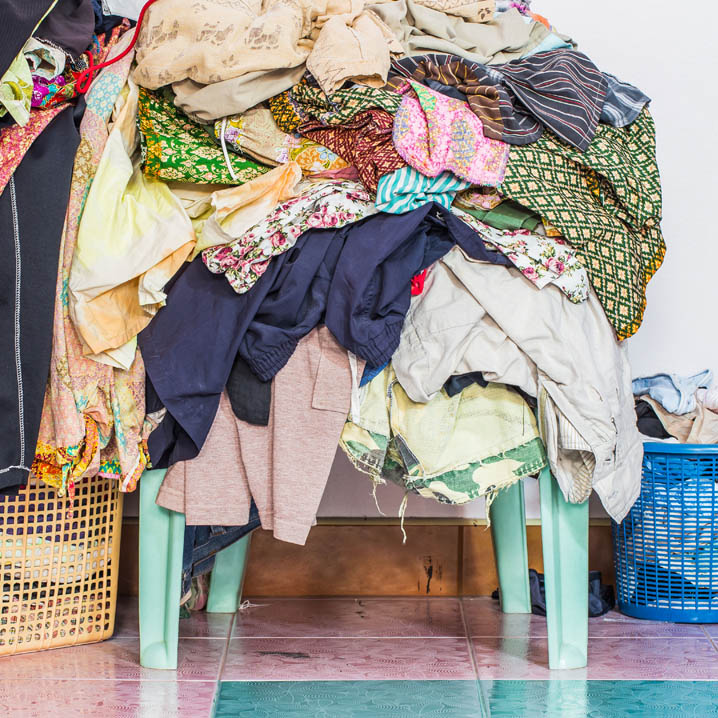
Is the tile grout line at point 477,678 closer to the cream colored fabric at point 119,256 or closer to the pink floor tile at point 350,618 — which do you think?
the pink floor tile at point 350,618

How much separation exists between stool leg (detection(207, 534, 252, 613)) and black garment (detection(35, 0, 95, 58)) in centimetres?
104

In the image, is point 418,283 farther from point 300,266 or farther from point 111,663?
point 111,663

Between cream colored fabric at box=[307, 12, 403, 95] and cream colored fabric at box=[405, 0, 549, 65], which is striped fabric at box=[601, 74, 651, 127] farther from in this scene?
cream colored fabric at box=[307, 12, 403, 95]

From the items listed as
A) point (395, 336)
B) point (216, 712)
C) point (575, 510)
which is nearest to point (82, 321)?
point (395, 336)

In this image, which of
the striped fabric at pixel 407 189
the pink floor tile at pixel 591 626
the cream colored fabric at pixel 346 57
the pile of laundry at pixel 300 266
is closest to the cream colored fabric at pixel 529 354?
the pile of laundry at pixel 300 266

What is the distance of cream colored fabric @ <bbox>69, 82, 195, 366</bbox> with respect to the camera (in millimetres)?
1561

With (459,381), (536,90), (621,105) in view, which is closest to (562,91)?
(536,90)

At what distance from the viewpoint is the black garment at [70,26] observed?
157cm

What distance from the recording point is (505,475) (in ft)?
5.35

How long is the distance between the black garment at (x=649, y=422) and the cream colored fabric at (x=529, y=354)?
457mm

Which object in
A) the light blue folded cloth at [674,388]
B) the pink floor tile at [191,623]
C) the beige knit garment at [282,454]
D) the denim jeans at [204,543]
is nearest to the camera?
the beige knit garment at [282,454]

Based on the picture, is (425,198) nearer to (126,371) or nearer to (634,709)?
(126,371)

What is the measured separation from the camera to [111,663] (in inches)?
68.7

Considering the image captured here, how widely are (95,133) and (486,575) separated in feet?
4.20
